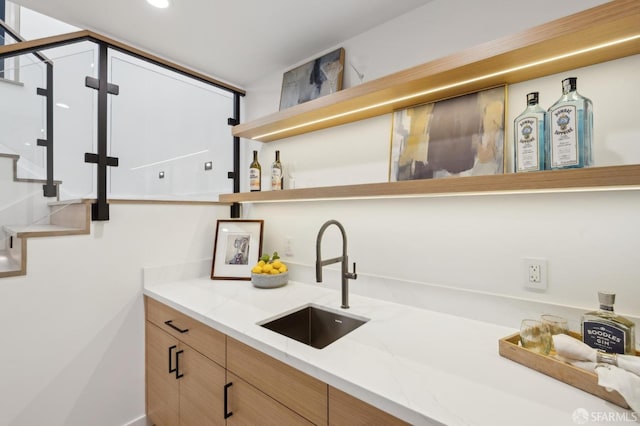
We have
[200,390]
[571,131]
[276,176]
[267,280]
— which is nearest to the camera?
[571,131]

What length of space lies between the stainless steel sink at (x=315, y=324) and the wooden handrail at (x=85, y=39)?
5.86ft

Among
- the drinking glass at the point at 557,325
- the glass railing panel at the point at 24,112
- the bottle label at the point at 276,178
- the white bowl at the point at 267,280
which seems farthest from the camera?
the bottle label at the point at 276,178

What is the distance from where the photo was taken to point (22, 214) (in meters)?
1.58

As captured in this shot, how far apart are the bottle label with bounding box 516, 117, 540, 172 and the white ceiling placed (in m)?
0.83

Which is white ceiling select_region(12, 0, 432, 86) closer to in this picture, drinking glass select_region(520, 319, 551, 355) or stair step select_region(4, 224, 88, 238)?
stair step select_region(4, 224, 88, 238)

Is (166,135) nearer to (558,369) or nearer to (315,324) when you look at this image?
(315,324)

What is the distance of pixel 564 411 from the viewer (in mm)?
709

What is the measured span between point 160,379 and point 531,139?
2168mm

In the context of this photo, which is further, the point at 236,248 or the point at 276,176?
the point at 236,248

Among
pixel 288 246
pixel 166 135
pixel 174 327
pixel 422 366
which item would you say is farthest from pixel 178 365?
pixel 166 135

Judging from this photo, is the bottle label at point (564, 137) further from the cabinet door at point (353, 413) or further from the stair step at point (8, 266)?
the stair step at point (8, 266)

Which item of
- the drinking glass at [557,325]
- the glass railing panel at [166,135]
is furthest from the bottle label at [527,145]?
the glass railing panel at [166,135]

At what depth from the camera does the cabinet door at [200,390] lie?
1330 millimetres

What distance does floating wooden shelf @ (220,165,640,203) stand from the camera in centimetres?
80
